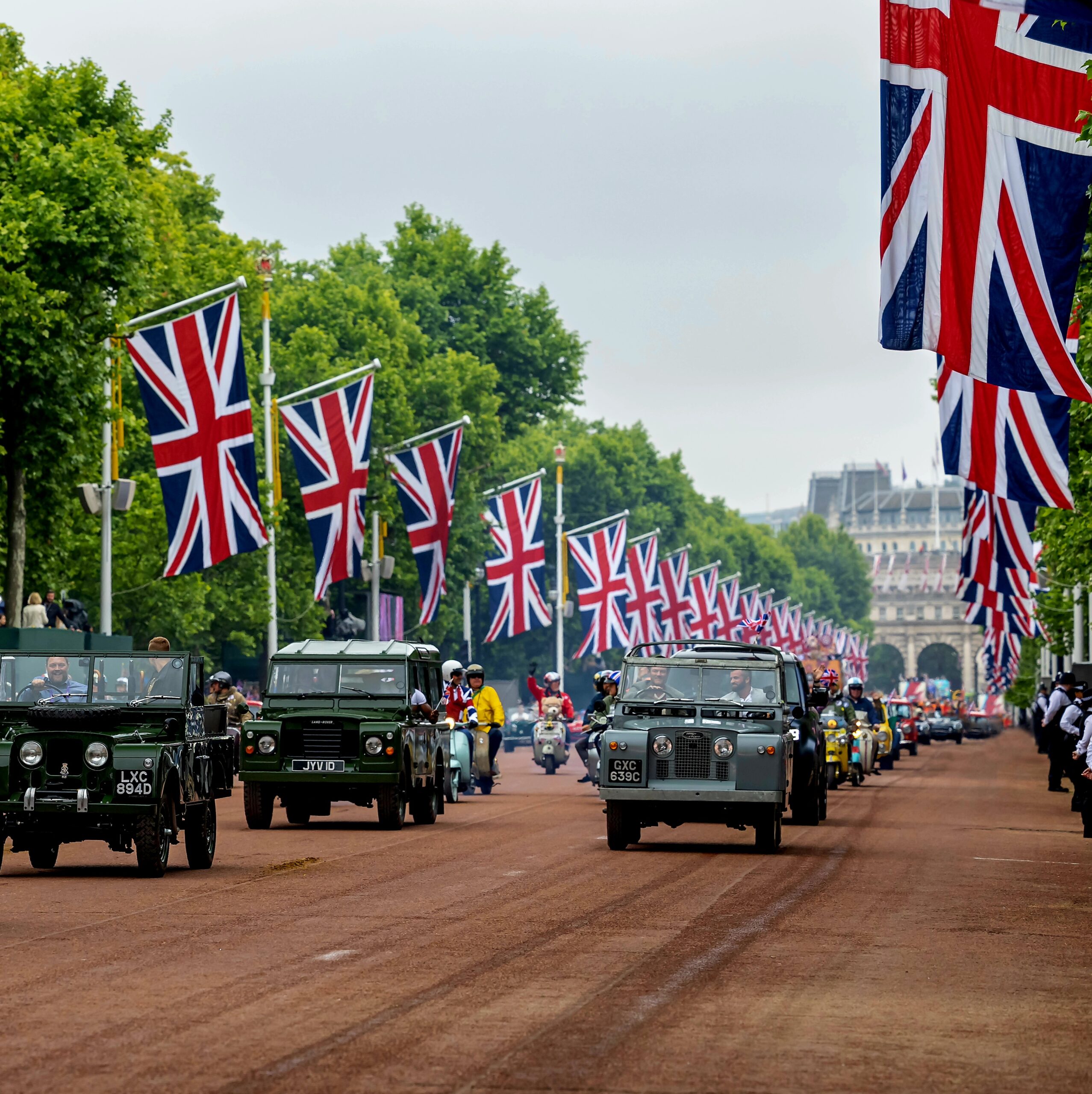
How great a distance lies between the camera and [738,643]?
2398 cm

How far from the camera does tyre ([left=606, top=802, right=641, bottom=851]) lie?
21.4 meters

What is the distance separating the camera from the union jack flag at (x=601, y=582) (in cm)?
6631

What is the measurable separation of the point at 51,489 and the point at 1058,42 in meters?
24.7

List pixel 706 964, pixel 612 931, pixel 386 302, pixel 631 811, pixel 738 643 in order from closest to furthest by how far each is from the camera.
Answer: pixel 706 964 → pixel 612 931 → pixel 631 811 → pixel 738 643 → pixel 386 302

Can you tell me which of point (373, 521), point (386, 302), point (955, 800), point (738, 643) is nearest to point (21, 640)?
point (738, 643)

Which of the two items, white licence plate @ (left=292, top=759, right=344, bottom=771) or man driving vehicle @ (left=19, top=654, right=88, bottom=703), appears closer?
man driving vehicle @ (left=19, top=654, right=88, bottom=703)

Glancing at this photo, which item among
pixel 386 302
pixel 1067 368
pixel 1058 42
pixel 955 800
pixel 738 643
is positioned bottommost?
pixel 955 800

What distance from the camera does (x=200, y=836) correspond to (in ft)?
61.6

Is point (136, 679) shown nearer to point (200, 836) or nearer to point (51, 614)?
point (200, 836)

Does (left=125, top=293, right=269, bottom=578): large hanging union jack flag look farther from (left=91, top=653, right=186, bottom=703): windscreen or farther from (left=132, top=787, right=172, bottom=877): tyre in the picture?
(left=132, top=787, right=172, bottom=877): tyre

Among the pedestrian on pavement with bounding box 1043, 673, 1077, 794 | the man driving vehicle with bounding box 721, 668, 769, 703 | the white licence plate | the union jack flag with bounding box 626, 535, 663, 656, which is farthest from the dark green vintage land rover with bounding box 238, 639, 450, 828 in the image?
the union jack flag with bounding box 626, 535, 663, 656

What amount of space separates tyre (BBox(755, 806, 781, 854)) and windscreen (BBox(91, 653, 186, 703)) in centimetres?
609

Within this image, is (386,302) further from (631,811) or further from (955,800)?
(631,811)

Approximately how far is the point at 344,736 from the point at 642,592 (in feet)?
160
